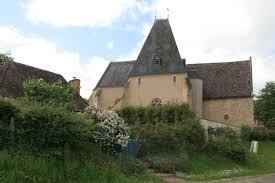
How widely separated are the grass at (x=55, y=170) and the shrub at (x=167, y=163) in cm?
455

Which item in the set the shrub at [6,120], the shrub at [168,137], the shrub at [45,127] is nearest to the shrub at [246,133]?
the shrub at [168,137]

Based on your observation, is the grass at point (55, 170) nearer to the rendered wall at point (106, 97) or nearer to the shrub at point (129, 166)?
the shrub at point (129, 166)

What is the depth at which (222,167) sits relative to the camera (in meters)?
26.6

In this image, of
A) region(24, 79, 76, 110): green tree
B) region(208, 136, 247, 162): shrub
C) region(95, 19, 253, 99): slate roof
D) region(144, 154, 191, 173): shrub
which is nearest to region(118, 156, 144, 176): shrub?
region(144, 154, 191, 173): shrub

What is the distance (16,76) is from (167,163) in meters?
16.6

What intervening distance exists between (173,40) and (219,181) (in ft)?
111

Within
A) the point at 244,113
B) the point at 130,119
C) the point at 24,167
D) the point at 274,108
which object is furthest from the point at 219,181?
the point at 274,108

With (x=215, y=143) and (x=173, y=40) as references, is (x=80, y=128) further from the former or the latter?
(x=173, y=40)

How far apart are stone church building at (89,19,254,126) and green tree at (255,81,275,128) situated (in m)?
17.9

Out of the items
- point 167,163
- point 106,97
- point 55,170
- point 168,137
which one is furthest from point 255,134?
point 55,170

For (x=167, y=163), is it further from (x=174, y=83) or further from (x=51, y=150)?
(x=174, y=83)

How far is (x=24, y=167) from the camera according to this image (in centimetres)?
1434

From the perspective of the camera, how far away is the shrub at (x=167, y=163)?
22250mm

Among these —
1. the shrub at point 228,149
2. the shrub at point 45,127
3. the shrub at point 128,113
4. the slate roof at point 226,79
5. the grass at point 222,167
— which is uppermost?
the slate roof at point 226,79
